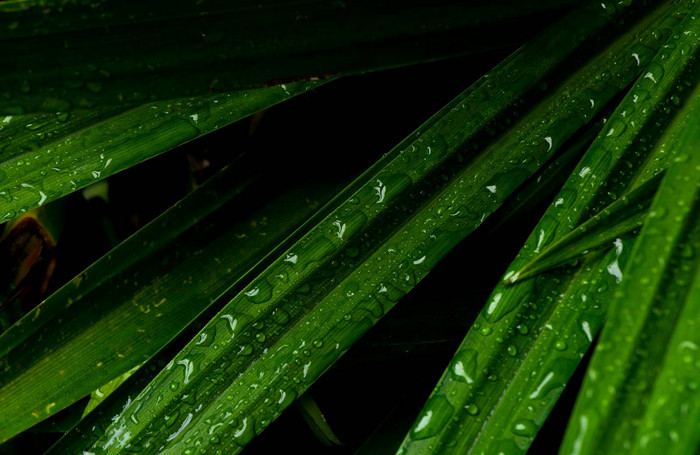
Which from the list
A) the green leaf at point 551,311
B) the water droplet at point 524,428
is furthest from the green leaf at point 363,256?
the water droplet at point 524,428

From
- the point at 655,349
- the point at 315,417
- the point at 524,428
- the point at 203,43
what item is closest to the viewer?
the point at 655,349

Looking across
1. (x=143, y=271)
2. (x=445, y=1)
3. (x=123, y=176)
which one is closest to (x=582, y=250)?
(x=445, y=1)

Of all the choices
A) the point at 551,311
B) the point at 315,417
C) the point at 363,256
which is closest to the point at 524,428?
the point at 551,311

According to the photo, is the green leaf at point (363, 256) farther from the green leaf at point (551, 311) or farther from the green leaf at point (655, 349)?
the green leaf at point (655, 349)

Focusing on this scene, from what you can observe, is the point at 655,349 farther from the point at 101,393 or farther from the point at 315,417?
the point at 101,393

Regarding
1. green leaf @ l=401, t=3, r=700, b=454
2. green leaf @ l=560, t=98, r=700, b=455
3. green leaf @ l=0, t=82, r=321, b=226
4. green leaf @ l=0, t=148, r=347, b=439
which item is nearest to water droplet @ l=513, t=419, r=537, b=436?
green leaf @ l=401, t=3, r=700, b=454

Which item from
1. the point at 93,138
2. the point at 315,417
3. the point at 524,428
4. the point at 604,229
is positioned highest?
the point at 93,138

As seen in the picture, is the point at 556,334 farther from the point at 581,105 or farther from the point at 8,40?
the point at 8,40
